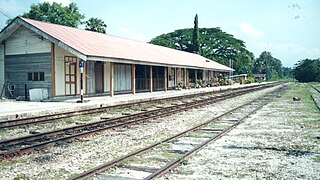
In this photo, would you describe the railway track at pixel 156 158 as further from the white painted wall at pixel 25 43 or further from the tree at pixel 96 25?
the tree at pixel 96 25

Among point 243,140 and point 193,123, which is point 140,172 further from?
point 193,123

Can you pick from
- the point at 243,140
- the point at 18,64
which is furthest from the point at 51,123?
the point at 18,64

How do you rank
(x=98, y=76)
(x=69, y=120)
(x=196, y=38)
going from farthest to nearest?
(x=196, y=38)
(x=98, y=76)
(x=69, y=120)

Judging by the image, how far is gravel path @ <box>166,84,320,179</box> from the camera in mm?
5362

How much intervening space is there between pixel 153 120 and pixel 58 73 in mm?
9085

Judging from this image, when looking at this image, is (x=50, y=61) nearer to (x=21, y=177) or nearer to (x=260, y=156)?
(x=21, y=177)

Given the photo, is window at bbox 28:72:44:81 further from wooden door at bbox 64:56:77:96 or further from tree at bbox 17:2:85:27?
tree at bbox 17:2:85:27

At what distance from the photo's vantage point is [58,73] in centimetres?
1881

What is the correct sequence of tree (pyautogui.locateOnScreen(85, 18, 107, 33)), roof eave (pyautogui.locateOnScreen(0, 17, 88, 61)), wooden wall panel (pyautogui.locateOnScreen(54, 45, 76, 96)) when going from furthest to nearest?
tree (pyautogui.locateOnScreen(85, 18, 107, 33)), wooden wall panel (pyautogui.locateOnScreen(54, 45, 76, 96)), roof eave (pyautogui.locateOnScreen(0, 17, 88, 61))

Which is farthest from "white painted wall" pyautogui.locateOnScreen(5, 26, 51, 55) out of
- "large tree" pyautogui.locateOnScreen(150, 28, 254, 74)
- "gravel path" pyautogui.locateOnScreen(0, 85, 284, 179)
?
"large tree" pyautogui.locateOnScreen(150, 28, 254, 74)

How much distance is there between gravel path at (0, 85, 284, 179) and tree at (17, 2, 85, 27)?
4358cm

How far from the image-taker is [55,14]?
50062 mm

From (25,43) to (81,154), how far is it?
15.3m

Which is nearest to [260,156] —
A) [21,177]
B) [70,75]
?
[21,177]
